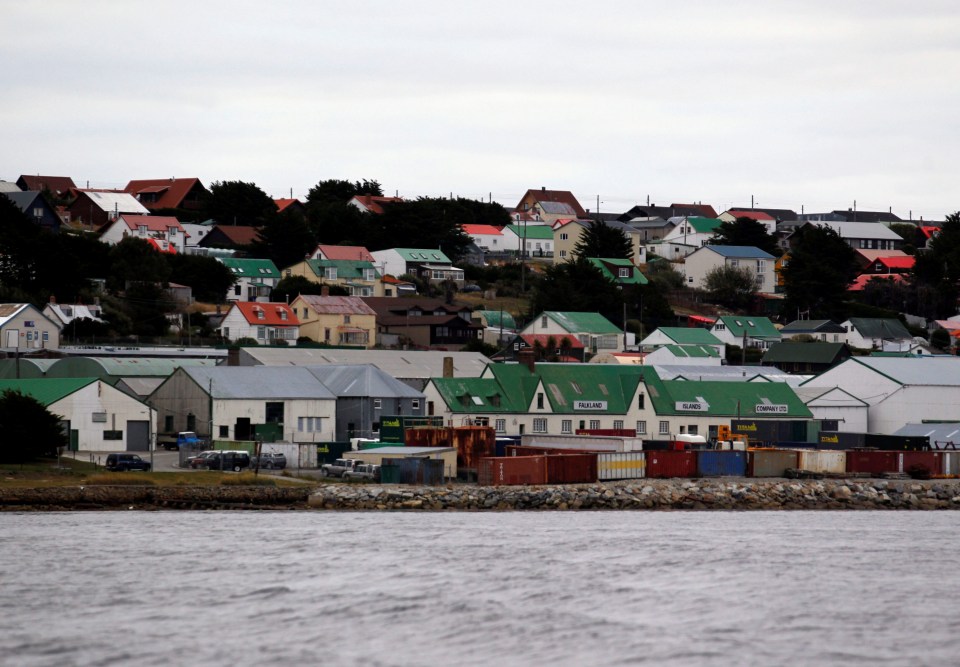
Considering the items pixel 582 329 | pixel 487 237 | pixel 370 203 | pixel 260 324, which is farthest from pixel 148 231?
pixel 582 329

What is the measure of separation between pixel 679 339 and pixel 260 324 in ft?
96.8

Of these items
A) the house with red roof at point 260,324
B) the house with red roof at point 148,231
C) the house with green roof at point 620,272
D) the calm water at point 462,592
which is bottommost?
the calm water at point 462,592

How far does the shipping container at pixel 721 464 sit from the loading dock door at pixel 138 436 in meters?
22.5

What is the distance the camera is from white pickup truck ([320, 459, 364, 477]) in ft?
178

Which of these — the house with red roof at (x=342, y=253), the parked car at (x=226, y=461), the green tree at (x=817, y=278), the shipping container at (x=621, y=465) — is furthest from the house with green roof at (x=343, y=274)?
the parked car at (x=226, y=461)

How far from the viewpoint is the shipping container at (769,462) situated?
2458 inches

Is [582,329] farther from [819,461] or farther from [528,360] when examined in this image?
[819,461]

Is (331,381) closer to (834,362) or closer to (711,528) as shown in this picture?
(711,528)

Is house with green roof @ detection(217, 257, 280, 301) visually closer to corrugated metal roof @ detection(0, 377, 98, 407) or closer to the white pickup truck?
corrugated metal roof @ detection(0, 377, 98, 407)

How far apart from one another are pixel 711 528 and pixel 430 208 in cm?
9289

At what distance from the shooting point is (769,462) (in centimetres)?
6297

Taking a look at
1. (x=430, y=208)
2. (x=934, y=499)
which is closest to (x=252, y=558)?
(x=934, y=499)

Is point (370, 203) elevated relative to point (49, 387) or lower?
elevated

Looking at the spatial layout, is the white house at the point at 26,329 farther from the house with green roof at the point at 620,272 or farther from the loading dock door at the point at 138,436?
the house with green roof at the point at 620,272
